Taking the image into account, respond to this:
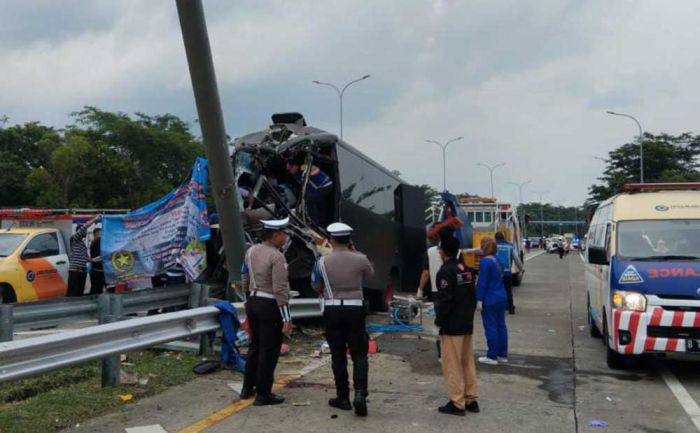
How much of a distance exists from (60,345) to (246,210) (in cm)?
497

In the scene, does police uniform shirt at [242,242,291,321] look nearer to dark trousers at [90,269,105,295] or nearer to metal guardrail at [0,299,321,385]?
metal guardrail at [0,299,321,385]

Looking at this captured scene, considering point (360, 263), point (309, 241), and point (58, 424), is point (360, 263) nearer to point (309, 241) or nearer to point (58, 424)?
point (58, 424)

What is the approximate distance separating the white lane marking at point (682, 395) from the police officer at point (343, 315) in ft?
10.4

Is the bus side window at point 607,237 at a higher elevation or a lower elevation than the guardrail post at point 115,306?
higher

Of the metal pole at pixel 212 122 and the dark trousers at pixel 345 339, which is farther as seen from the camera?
the metal pole at pixel 212 122

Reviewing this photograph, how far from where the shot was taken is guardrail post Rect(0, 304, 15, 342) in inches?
266

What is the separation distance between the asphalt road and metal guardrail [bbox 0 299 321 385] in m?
0.56

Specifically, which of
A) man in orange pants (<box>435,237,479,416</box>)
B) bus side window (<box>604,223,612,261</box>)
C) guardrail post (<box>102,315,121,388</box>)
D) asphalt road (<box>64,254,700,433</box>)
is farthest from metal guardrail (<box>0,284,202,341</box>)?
bus side window (<box>604,223,612,261</box>)

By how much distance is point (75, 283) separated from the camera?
12.6m

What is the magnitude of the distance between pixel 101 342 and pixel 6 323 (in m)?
1.43

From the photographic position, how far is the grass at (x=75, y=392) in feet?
18.7

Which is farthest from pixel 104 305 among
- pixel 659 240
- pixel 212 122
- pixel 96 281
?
pixel 659 240

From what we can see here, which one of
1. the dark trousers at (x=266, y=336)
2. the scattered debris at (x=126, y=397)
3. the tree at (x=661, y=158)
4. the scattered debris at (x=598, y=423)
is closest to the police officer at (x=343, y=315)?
the dark trousers at (x=266, y=336)

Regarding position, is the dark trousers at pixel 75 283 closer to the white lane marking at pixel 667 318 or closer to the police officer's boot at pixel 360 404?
the police officer's boot at pixel 360 404
